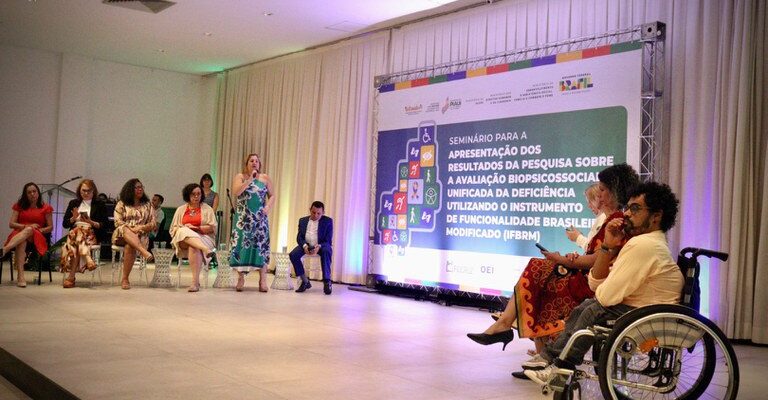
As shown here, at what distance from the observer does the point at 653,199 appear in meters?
3.13

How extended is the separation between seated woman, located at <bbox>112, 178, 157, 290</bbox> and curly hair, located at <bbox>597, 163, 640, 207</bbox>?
5.24 meters

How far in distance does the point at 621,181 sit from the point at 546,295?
2.31ft

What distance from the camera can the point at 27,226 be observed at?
7527mm

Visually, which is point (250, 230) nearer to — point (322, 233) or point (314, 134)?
point (322, 233)

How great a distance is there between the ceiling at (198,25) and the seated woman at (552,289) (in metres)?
4.55

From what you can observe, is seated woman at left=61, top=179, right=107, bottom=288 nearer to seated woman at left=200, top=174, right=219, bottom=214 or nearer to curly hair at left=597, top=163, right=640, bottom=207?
seated woman at left=200, top=174, right=219, bottom=214

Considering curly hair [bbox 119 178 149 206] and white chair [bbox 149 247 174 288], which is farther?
white chair [bbox 149 247 174 288]

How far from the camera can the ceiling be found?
27.8 ft

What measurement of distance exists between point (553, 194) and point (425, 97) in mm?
2182

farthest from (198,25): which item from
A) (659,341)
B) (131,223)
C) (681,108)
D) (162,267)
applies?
(659,341)

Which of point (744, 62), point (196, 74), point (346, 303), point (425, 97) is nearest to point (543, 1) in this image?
point (425, 97)

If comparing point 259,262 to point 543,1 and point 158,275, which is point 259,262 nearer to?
point 158,275

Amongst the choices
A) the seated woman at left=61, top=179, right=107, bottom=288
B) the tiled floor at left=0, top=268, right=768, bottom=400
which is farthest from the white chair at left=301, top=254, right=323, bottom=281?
the seated woman at left=61, top=179, right=107, bottom=288

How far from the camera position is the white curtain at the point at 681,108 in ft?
18.5
